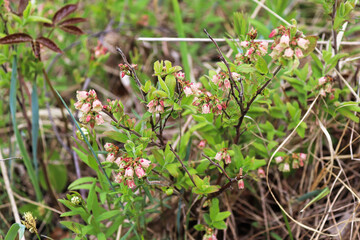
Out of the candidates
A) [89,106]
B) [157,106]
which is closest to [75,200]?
[89,106]

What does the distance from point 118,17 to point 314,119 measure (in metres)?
2.06

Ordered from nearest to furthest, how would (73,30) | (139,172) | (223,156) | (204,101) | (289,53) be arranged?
(289,53)
(139,172)
(204,101)
(223,156)
(73,30)

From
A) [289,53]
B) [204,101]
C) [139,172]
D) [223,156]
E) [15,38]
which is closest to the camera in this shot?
[289,53]

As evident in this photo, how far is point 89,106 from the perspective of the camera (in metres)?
1.42

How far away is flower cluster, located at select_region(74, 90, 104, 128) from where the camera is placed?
1415 mm

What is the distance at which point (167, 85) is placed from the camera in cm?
147

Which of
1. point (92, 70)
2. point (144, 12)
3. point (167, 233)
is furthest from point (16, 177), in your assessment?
point (144, 12)

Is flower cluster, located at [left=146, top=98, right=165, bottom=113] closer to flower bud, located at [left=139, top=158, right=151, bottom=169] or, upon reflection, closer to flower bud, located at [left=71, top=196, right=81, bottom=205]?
flower bud, located at [left=139, top=158, right=151, bottom=169]

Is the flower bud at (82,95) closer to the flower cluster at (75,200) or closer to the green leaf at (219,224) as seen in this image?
the flower cluster at (75,200)

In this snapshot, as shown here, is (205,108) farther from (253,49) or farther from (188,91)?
(253,49)

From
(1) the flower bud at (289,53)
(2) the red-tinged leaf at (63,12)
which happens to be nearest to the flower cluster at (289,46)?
(1) the flower bud at (289,53)

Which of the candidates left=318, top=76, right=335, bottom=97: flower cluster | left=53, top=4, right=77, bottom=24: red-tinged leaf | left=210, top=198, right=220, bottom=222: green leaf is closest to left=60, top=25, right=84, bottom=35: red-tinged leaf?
left=53, top=4, right=77, bottom=24: red-tinged leaf

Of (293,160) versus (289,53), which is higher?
(289,53)

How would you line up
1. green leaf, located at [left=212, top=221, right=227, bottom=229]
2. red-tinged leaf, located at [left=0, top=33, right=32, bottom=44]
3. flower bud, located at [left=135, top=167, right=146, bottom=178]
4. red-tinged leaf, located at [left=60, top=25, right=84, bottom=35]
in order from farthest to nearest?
red-tinged leaf, located at [left=60, top=25, right=84, bottom=35], red-tinged leaf, located at [left=0, top=33, right=32, bottom=44], green leaf, located at [left=212, top=221, right=227, bottom=229], flower bud, located at [left=135, top=167, right=146, bottom=178]
